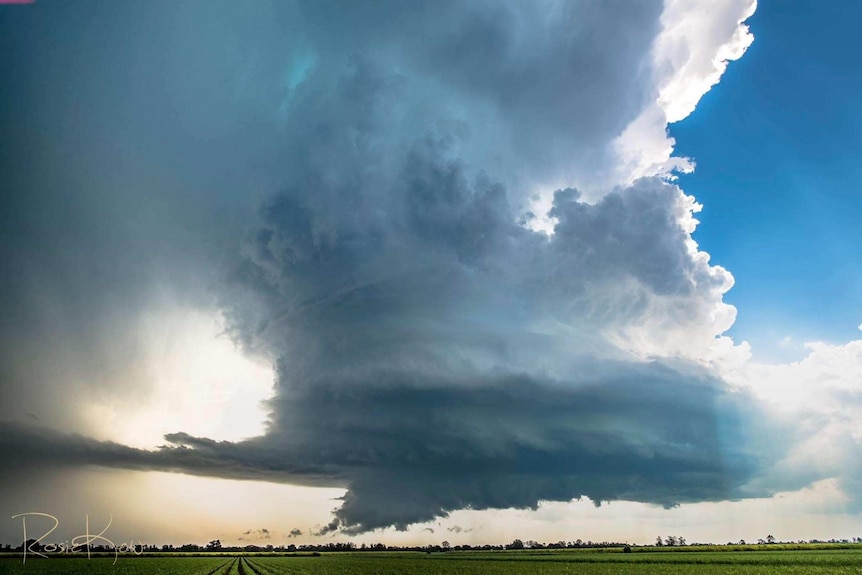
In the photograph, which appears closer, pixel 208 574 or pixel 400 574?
pixel 400 574

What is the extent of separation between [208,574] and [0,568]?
4701 cm

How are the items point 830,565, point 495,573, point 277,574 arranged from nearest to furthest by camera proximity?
point 830,565
point 495,573
point 277,574

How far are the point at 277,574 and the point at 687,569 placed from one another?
7320 cm

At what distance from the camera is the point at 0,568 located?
112 meters

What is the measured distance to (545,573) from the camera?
295 ft

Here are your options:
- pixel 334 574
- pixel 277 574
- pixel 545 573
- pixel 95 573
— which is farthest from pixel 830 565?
pixel 95 573

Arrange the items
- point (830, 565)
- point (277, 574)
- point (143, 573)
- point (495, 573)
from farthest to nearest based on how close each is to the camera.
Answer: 1. point (143, 573)
2. point (277, 574)
3. point (495, 573)
4. point (830, 565)

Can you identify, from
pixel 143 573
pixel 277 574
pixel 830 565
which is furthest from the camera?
pixel 143 573

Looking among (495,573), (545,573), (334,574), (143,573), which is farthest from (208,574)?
(545,573)

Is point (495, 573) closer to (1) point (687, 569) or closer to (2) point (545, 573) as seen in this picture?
(2) point (545, 573)

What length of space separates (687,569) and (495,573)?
3234 centimetres

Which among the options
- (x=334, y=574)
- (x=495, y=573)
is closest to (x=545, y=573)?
(x=495, y=573)

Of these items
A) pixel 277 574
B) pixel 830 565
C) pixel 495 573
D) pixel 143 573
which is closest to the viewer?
pixel 830 565

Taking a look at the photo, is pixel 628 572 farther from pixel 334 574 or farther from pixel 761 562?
pixel 334 574
